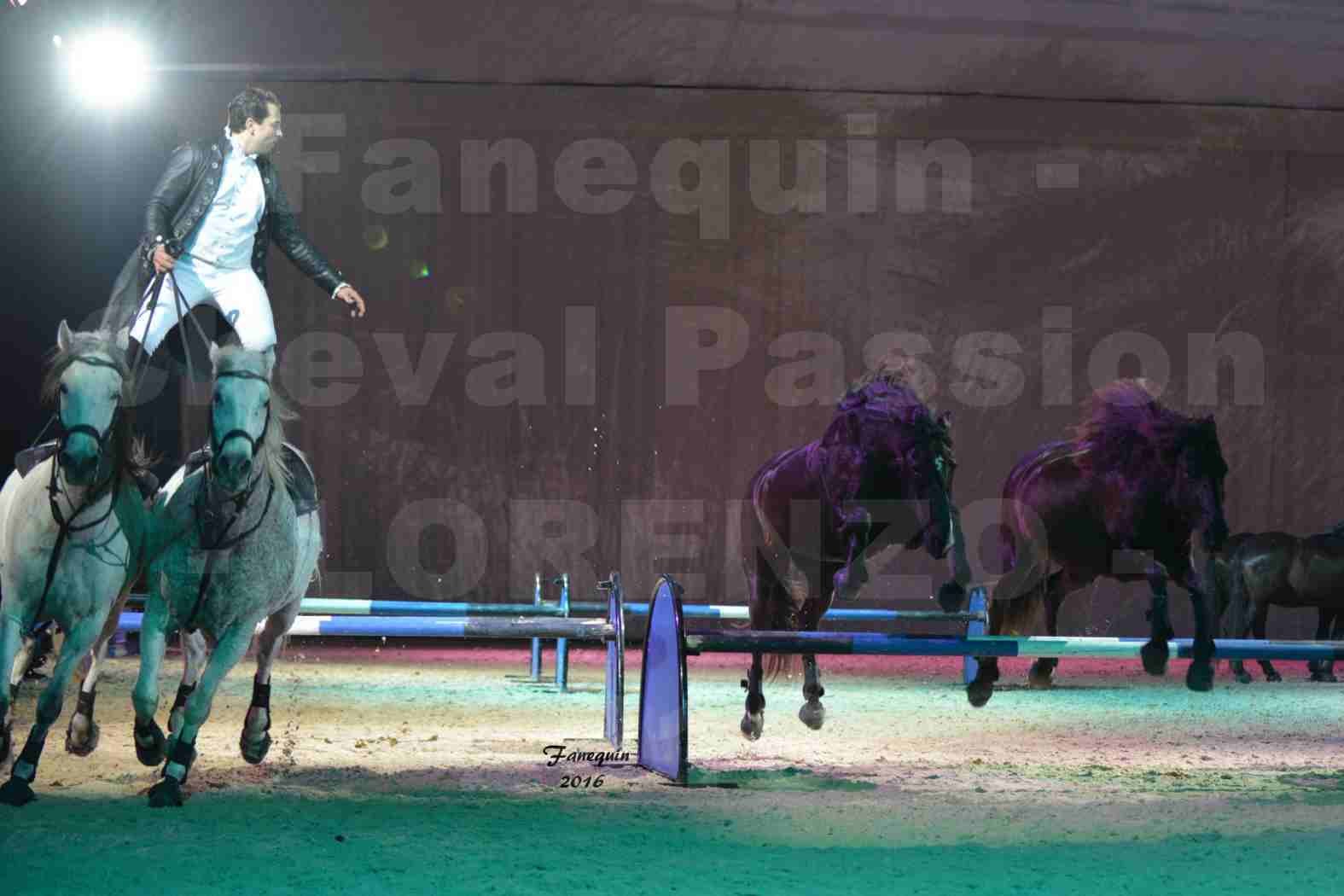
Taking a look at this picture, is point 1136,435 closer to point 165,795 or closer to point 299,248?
point 299,248

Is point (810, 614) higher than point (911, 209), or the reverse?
point (911, 209)

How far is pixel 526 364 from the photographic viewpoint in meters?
12.0

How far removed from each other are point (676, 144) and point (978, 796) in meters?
7.73

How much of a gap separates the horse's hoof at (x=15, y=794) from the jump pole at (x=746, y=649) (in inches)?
77.4

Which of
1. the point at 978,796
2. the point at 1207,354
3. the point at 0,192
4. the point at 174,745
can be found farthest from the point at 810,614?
the point at 1207,354

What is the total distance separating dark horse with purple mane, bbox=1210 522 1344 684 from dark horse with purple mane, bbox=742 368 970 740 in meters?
5.08

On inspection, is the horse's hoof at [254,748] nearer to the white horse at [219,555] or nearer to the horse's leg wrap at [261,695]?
the horse's leg wrap at [261,695]

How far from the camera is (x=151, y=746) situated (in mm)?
4910

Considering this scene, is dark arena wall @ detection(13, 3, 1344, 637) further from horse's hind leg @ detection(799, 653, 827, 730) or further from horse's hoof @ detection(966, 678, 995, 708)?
horse's hoof @ detection(966, 678, 995, 708)

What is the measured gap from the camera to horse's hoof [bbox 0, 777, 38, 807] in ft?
14.7

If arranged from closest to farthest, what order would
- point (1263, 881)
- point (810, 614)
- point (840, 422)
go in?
1. point (1263, 881)
2. point (840, 422)
3. point (810, 614)

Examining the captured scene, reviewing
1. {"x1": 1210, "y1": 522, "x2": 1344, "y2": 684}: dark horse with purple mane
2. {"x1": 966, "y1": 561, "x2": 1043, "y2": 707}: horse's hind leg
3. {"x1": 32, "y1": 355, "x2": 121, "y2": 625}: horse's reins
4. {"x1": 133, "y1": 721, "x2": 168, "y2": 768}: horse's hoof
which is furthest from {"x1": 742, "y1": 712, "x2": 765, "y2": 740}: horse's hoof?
{"x1": 1210, "y1": 522, "x2": 1344, "y2": 684}: dark horse with purple mane

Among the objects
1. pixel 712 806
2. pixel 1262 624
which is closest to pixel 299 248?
pixel 712 806

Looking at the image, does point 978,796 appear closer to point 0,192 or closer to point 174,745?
point 174,745
